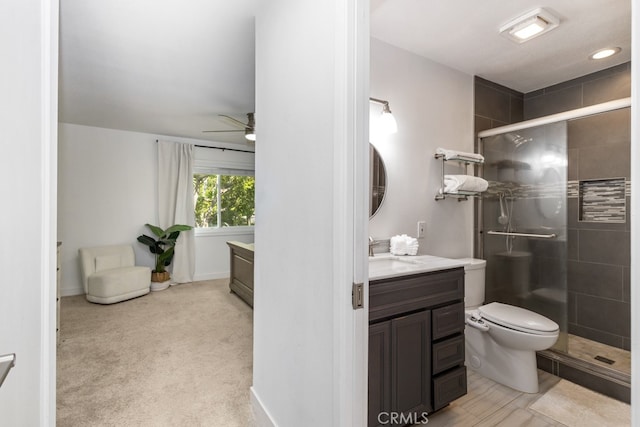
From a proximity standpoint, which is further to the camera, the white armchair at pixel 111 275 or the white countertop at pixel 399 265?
the white armchair at pixel 111 275

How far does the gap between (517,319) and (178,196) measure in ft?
15.4

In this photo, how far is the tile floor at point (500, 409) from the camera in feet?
5.67

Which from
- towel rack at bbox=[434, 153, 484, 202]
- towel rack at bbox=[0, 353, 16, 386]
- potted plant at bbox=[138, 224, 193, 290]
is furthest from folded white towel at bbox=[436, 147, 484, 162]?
potted plant at bbox=[138, 224, 193, 290]

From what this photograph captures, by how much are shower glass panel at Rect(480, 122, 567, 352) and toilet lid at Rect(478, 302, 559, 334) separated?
532 mm

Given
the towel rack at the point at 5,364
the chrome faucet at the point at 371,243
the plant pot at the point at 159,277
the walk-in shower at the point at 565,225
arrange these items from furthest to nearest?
the plant pot at the point at 159,277 → the walk-in shower at the point at 565,225 → the chrome faucet at the point at 371,243 → the towel rack at the point at 5,364

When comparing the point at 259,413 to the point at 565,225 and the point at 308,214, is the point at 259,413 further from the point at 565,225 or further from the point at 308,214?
the point at 565,225

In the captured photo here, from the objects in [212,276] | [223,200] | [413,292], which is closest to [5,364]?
[413,292]

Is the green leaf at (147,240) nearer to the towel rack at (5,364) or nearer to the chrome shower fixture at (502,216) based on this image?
the towel rack at (5,364)

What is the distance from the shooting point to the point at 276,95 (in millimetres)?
1540

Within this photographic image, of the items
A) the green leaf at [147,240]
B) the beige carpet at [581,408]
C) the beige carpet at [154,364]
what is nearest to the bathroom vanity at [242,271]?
the beige carpet at [154,364]

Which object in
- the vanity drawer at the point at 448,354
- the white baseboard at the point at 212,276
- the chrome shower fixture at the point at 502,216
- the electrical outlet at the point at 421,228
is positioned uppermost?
the chrome shower fixture at the point at 502,216

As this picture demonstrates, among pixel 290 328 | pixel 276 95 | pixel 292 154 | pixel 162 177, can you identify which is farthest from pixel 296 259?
pixel 162 177

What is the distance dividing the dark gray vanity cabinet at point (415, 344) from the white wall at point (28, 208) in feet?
3.92

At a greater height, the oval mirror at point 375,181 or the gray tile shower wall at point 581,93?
the gray tile shower wall at point 581,93
